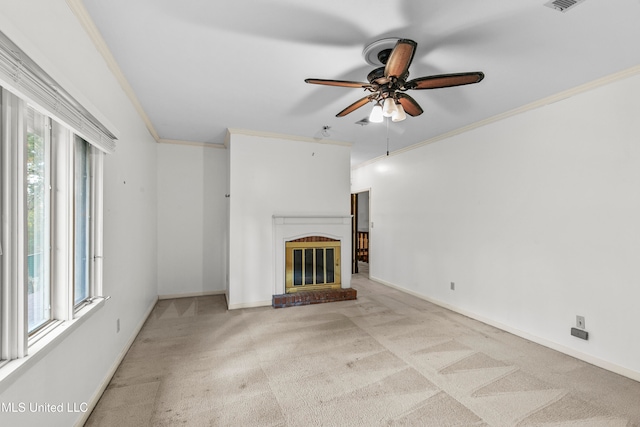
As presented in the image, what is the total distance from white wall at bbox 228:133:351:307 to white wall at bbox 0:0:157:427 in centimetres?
112

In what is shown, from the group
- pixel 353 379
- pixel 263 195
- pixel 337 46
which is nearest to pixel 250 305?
pixel 263 195

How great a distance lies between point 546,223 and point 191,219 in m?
4.84

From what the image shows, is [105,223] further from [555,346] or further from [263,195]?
[555,346]

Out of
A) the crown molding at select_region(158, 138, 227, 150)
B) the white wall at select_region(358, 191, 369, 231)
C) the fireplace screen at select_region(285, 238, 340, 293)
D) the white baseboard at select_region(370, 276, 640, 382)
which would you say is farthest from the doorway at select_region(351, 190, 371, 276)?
the crown molding at select_region(158, 138, 227, 150)

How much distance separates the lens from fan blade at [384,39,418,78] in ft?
5.67

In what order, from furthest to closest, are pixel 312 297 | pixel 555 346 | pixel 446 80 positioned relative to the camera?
pixel 312 297, pixel 555 346, pixel 446 80

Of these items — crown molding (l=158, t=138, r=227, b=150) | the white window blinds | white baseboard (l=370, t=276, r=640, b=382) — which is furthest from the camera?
crown molding (l=158, t=138, r=227, b=150)

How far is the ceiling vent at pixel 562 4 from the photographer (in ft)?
5.75

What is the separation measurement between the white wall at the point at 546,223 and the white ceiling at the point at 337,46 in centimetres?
42

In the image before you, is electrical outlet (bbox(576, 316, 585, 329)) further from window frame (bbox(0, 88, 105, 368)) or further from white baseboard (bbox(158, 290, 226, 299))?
white baseboard (bbox(158, 290, 226, 299))

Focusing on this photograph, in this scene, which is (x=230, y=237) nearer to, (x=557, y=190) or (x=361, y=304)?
(x=361, y=304)

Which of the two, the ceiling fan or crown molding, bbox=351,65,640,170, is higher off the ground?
crown molding, bbox=351,65,640,170

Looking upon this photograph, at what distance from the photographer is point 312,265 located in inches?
189

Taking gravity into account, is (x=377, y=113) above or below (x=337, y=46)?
below
